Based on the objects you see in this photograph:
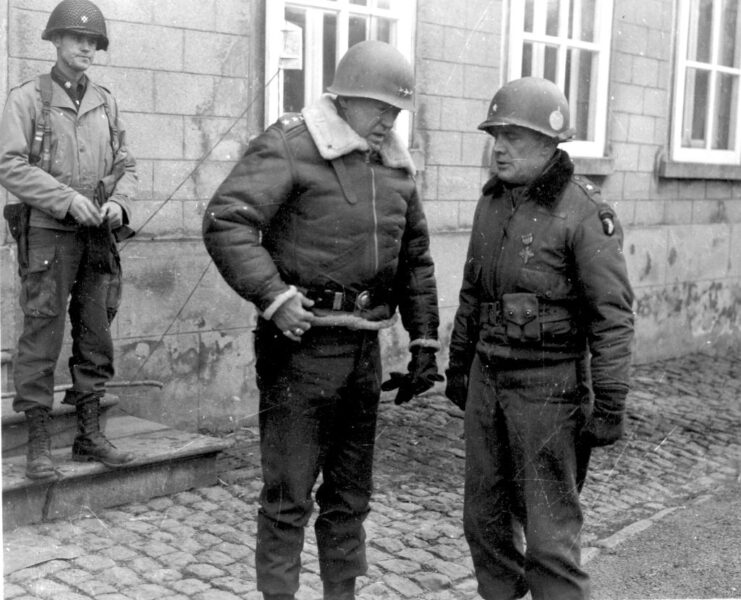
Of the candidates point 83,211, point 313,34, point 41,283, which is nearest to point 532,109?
point 83,211

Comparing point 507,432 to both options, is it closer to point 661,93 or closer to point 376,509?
point 376,509

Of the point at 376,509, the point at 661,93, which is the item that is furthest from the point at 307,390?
the point at 661,93

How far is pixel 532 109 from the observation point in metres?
3.73

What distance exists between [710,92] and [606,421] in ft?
26.0

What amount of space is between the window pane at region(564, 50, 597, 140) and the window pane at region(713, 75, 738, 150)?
2.10 m

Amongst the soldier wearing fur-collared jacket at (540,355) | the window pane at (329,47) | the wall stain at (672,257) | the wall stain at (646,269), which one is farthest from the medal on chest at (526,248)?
the wall stain at (672,257)

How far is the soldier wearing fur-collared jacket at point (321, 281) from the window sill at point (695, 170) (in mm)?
6530

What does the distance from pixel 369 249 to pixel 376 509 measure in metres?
2.02

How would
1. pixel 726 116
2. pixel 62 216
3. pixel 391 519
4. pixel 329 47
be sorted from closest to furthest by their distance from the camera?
pixel 62 216 → pixel 391 519 → pixel 329 47 → pixel 726 116

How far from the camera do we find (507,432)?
3.77m

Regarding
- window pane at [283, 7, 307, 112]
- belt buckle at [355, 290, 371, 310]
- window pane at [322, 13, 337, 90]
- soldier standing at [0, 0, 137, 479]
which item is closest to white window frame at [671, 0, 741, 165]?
window pane at [322, 13, 337, 90]

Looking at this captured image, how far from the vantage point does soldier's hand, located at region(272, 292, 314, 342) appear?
141 inches

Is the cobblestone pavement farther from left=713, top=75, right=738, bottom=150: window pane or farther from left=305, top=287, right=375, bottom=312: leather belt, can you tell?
left=713, top=75, right=738, bottom=150: window pane

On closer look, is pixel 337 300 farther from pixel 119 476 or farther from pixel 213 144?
pixel 213 144
